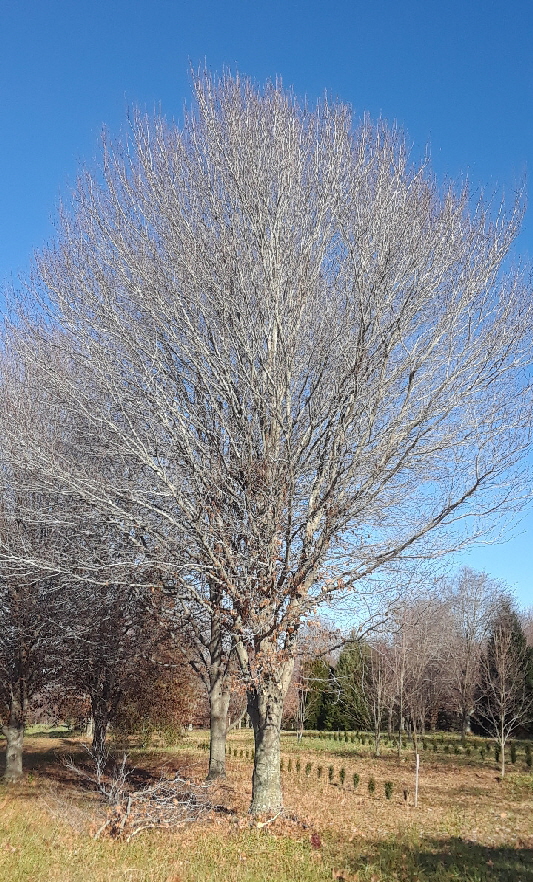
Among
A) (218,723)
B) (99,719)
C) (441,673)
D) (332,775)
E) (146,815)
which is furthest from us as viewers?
(441,673)

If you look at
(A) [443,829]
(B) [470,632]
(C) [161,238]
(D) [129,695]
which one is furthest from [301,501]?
(B) [470,632]

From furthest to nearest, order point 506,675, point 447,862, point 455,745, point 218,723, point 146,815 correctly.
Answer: point 455,745
point 506,675
point 218,723
point 146,815
point 447,862

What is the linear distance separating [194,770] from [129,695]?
214 centimetres

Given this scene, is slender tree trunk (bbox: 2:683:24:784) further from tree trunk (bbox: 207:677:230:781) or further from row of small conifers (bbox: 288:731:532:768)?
row of small conifers (bbox: 288:731:532:768)

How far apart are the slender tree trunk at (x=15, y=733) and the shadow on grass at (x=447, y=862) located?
7.55 m

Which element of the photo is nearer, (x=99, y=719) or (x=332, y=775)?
(x=99, y=719)

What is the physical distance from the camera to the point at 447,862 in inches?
259

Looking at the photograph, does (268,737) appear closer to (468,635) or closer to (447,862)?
(447,862)

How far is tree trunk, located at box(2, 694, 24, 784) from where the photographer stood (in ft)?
38.5

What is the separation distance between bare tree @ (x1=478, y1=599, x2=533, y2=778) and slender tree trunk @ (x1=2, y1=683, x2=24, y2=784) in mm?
10740

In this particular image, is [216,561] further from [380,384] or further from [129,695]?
[129,695]

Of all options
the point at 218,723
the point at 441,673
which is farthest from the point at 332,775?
the point at 441,673

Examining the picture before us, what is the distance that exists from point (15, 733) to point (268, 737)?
21.7 feet

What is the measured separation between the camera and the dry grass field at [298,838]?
562cm
